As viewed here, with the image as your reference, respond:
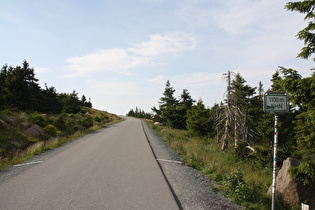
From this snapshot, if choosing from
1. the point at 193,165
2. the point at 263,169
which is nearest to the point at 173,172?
the point at 193,165

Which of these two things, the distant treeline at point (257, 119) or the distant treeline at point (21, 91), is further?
the distant treeline at point (21, 91)

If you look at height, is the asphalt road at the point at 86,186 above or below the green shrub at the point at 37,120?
below

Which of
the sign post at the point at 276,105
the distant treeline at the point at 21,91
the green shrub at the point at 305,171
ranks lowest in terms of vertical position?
the green shrub at the point at 305,171

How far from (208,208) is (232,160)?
870 cm

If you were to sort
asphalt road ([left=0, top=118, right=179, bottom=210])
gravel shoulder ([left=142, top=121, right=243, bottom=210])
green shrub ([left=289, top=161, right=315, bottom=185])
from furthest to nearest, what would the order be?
green shrub ([left=289, top=161, right=315, bottom=185]), gravel shoulder ([left=142, top=121, right=243, bottom=210]), asphalt road ([left=0, top=118, right=179, bottom=210])

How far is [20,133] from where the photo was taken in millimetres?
14844

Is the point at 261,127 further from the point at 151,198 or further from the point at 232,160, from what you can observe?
the point at 151,198

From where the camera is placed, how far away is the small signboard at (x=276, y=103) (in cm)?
470

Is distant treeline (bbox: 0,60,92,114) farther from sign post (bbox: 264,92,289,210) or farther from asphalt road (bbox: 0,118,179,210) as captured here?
sign post (bbox: 264,92,289,210)

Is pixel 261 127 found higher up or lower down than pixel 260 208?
higher up

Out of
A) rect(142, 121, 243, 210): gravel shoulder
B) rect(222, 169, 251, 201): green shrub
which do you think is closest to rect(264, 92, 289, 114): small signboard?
rect(222, 169, 251, 201): green shrub

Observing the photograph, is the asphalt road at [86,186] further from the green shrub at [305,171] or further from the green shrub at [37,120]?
the green shrub at [37,120]

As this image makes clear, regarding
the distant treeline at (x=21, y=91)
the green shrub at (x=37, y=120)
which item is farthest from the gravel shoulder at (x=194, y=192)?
the distant treeline at (x=21, y=91)

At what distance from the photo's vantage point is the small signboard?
4.70m
